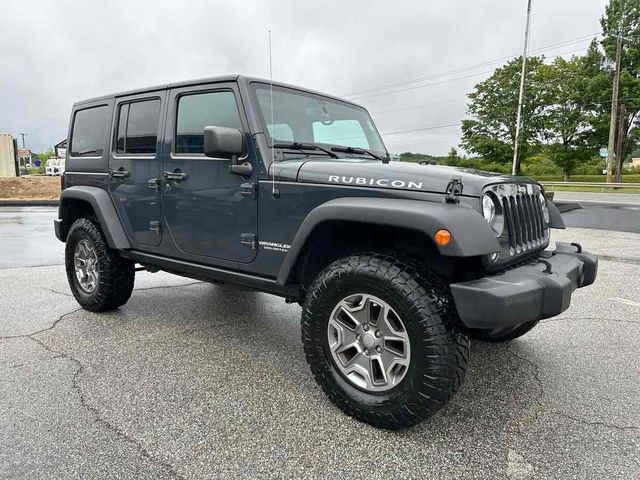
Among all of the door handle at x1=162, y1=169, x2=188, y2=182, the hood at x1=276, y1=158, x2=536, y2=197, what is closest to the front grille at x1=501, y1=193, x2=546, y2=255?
the hood at x1=276, y1=158, x2=536, y2=197

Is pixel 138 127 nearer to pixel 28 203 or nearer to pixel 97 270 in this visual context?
pixel 97 270

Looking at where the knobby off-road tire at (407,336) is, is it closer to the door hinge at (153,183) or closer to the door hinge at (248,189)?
the door hinge at (248,189)

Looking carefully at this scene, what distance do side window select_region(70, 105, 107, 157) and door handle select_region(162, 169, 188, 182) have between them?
1.10m

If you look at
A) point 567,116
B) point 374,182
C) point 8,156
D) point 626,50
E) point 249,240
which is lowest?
point 249,240

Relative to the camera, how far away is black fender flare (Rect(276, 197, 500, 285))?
6.97 ft

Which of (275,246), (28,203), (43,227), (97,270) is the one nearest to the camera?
(275,246)

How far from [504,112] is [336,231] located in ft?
119

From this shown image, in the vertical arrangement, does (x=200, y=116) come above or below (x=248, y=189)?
above

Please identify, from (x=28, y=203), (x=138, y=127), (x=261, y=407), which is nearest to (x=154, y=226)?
(x=138, y=127)

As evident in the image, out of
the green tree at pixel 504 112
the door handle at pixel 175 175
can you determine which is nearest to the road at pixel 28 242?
the door handle at pixel 175 175

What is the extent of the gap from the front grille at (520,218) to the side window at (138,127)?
2.61 m

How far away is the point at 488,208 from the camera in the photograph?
7.80 ft

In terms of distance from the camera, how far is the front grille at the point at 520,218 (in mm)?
2457

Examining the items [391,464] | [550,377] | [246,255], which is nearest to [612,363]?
[550,377]
